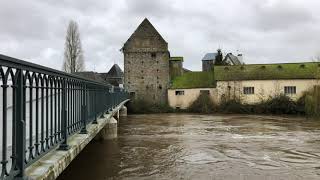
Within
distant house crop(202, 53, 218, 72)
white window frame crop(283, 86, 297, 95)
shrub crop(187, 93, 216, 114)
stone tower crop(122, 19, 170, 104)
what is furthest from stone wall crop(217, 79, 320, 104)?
distant house crop(202, 53, 218, 72)

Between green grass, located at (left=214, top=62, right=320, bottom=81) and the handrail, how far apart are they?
41.8 m

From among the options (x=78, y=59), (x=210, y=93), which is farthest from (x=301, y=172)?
(x=78, y=59)

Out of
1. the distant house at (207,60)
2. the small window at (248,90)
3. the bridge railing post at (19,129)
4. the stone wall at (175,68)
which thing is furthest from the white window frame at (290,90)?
the distant house at (207,60)

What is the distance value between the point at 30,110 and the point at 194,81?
4819cm

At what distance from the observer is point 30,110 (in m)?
5.11

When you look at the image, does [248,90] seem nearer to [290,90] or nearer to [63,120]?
[290,90]

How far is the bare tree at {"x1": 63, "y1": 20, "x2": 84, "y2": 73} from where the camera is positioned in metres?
52.6

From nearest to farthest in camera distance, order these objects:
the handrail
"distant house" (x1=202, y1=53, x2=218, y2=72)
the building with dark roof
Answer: the handrail < the building with dark roof < "distant house" (x1=202, y1=53, x2=218, y2=72)

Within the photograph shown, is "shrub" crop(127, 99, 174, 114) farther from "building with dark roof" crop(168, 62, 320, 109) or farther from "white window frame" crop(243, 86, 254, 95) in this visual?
"white window frame" crop(243, 86, 254, 95)

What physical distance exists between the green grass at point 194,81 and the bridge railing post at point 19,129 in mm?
46760

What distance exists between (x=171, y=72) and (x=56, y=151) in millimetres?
49772

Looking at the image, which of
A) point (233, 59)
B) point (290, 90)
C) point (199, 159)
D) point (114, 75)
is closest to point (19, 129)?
point (199, 159)

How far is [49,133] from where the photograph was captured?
21.6 feet

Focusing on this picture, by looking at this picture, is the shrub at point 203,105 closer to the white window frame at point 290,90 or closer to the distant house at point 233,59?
the white window frame at point 290,90
